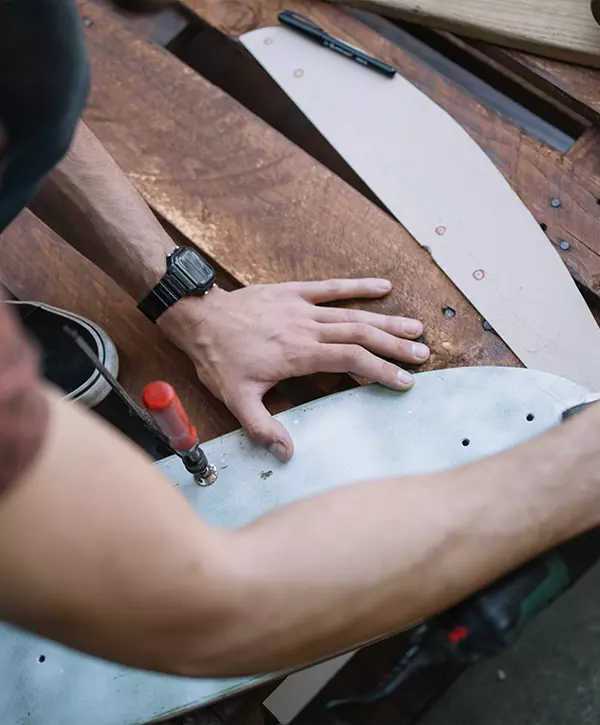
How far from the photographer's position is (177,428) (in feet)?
2.09

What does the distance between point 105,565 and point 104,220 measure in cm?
53

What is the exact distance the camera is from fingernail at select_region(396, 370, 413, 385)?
2.46 feet

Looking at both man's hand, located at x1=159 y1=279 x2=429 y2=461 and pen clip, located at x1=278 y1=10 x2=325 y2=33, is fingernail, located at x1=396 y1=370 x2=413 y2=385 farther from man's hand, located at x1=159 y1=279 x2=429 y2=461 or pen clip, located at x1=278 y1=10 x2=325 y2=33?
pen clip, located at x1=278 y1=10 x2=325 y2=33

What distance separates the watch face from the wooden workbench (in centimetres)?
4

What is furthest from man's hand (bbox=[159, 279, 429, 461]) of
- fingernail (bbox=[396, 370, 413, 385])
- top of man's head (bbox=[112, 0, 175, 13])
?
top of man's head (bbox=[112, 0, 175, 13])

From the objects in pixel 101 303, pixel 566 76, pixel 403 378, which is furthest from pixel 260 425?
pixel 566 76

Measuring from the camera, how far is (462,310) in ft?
2.64

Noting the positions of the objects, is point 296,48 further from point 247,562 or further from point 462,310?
point 247,562

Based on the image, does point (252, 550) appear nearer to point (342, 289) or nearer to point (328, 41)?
point (342, 289)

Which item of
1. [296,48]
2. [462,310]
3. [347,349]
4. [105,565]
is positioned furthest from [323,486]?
[296,48]

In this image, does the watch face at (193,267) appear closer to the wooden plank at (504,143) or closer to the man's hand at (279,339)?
the man's hand at (279,339)

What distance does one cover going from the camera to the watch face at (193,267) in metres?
0.80

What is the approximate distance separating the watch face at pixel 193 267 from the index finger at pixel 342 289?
98mm

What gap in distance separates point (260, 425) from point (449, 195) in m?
0.36
